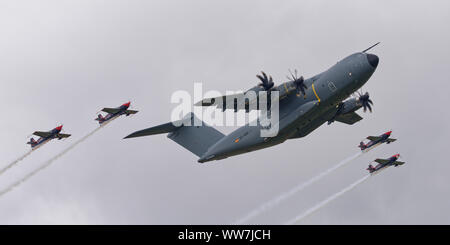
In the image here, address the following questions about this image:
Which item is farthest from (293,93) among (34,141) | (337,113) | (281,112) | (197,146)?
(34,141)

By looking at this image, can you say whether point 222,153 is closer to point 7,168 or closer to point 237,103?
point 237,103

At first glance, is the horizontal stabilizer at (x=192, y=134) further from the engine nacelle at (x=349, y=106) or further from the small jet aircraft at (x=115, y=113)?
the engine nacelle at (x=349, y=106)

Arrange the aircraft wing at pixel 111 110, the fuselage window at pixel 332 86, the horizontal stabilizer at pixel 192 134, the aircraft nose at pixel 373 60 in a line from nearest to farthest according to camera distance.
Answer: the aircraft nose at pixel 373 60 < the fuselage window at pixel 332 86 < the aircraft wing at pixel 111 110 < the horizontal stabilizer at pixel 192 134

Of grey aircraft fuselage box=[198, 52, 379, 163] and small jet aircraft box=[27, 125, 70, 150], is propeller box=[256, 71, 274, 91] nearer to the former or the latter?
grey aircraft fuselage box=[198, 52, 379, 163]

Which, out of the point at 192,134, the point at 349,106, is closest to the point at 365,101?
the point at 349,106

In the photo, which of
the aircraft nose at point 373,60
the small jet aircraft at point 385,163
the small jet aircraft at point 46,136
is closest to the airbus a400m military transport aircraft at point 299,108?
the aircraft nose at point 373,60

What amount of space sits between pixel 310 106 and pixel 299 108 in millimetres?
687

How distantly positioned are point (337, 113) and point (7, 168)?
1805 centimetres

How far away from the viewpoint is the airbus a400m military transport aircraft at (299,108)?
35812 mm

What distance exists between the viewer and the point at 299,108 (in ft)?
121

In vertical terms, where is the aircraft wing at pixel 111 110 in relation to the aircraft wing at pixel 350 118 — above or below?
above

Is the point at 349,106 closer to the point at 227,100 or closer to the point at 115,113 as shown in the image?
the point at 227,100

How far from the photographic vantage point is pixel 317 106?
120 feet

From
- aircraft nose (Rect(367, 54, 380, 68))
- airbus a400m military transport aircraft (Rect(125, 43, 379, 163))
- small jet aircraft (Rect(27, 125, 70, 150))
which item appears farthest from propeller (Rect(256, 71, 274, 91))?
small jet aircraft (Rect(27, 125, 70, 150))
